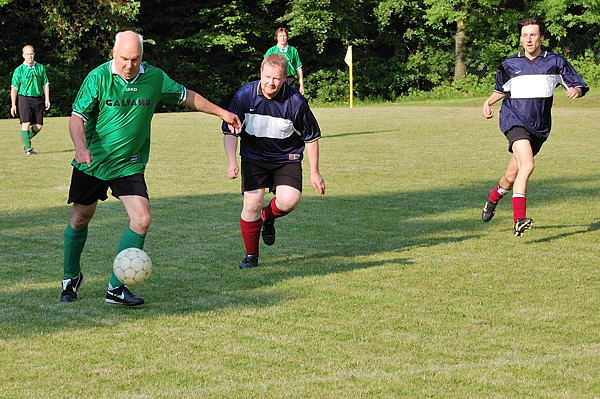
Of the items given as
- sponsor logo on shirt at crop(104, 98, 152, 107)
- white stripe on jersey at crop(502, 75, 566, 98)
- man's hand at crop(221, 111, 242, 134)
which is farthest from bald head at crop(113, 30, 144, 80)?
white stripe on jersey at crop(502, 75, 566, 98)

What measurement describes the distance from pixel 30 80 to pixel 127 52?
1318cm

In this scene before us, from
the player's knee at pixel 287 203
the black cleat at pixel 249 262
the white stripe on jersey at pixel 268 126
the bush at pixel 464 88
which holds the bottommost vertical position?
the bush at pixel 464 88

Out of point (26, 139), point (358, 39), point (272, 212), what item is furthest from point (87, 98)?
point (358, 39)

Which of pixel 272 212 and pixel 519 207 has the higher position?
pixel 272 212

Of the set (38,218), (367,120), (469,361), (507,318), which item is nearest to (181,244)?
(38,218)

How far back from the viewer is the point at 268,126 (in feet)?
26.3

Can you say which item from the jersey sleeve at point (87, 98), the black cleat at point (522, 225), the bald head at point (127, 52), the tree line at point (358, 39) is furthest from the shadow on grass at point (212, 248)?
the tree line at point (358, 39)

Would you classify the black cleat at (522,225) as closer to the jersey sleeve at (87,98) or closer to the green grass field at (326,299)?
the green grass field at (326,299)

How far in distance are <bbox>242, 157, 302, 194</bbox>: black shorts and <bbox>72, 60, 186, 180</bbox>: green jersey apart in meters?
1.52

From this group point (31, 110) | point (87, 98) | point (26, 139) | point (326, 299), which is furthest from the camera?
point (31, 110)

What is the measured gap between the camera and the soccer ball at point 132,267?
21.4 feet

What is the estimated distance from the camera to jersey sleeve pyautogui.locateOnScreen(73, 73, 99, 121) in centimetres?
652

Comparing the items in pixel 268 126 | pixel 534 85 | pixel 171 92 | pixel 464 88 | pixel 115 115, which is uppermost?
pixel 171 92

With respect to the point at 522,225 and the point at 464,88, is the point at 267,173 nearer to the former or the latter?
the point at 522,225
